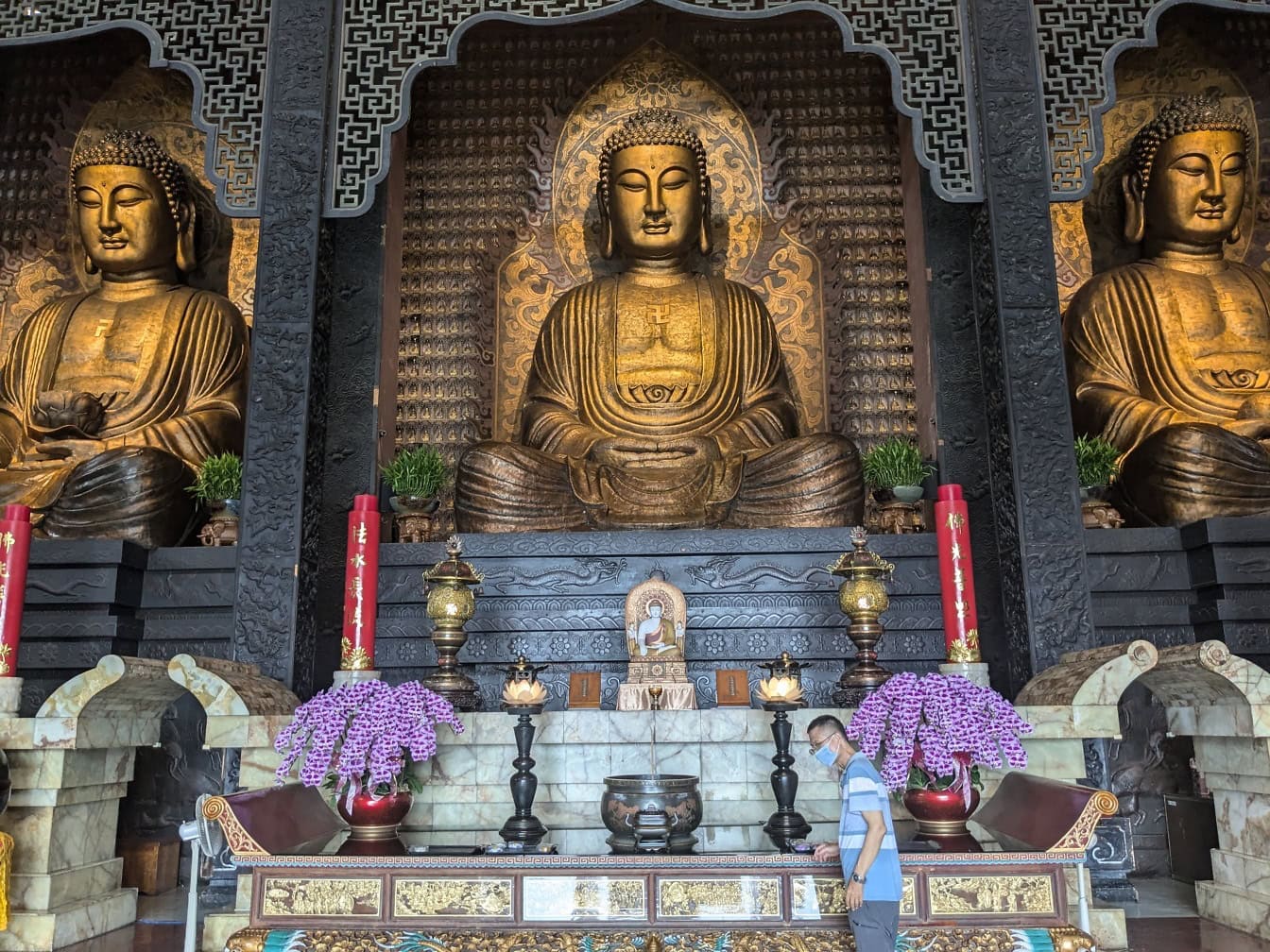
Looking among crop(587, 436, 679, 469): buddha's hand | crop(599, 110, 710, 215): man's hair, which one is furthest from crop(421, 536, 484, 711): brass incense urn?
crop(599, 110, 710, 215): man's hair

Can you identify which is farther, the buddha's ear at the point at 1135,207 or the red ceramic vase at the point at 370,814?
the buddha's ear at the point at 1135,207

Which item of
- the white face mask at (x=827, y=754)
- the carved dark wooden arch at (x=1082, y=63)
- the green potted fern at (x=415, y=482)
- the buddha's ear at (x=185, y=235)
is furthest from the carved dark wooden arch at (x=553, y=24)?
the white face mask at (x=827, y=754)

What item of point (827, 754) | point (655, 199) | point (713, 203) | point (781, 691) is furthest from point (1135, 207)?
point (827, 754)

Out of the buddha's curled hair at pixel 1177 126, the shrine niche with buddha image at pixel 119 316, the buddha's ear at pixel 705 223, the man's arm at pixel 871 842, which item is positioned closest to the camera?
the man's arm at pixel 871 842

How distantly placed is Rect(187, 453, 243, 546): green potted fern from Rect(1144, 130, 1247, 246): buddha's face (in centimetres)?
555

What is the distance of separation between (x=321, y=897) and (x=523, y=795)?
2.27ft

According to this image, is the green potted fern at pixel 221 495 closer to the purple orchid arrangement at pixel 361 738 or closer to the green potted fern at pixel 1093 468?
the purple orchid arrangement at pixel 361 738

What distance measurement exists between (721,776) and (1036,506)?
1.90 metres

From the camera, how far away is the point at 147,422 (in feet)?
21.6

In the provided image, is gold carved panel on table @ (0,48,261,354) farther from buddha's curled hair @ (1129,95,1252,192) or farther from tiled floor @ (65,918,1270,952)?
buddha's curled hair @ (1129,95,1252,192)

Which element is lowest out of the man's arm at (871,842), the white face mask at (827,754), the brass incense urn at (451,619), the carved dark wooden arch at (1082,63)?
the man's arm at (871,842)

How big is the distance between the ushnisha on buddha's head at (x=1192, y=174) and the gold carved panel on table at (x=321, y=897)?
617cm

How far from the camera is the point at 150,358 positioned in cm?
677

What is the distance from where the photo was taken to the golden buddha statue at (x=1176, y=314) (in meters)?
6.20
